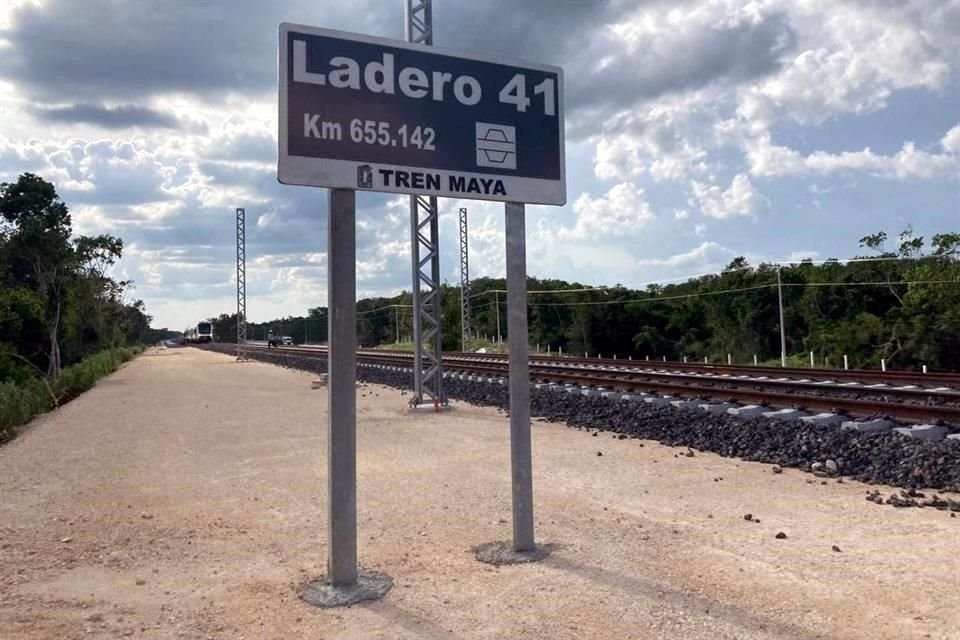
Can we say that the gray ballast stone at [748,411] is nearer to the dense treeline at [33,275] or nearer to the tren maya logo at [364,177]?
the tren maya logo at [364,177]

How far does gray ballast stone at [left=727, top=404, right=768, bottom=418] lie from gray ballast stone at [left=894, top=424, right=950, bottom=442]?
7.23 feet

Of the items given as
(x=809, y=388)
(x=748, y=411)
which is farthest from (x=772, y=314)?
(x=748, y=411)

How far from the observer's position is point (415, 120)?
215 inches

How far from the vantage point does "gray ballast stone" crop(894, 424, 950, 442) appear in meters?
8.62

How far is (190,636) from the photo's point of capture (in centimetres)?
423

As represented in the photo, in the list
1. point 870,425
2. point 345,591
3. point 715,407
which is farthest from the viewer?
point 715,407

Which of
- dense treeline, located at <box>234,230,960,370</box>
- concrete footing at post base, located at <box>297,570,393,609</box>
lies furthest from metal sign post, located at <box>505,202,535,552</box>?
dense treeline, located at <box>234,230,960,370</box>

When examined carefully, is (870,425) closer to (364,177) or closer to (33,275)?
(364,177)

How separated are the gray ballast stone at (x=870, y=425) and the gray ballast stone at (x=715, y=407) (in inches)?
85.1

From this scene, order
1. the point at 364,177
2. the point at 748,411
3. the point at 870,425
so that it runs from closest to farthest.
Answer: the point at 364,177 < the point at 870,425 < the point at 748,411

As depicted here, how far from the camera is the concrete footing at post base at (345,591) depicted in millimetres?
4707

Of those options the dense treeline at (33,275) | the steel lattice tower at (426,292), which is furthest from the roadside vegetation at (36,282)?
the steel lattice tower at (426,292)

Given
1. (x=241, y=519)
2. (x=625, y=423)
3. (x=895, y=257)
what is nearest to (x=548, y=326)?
(x=895, y=257)

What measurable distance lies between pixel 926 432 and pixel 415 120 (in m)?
6.97
